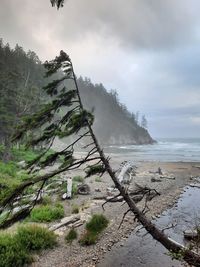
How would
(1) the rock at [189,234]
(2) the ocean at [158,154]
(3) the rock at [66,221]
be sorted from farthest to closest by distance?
(2) the ocean at [158,154]
(3) the rock at [66,221]
(1) the rock at [189,234]

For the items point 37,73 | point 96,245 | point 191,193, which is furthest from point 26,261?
point 37,73

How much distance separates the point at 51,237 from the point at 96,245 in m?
1.75

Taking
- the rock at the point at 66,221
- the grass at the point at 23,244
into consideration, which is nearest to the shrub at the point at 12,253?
the grass at the point at 23,244

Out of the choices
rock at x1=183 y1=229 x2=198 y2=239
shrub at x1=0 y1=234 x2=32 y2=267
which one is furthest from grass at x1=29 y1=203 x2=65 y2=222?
rock at x1=183 y1=229 x2=198 y2=239

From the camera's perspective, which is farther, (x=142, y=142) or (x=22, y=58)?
(x=142, y=142)

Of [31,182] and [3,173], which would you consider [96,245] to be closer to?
[31,182]

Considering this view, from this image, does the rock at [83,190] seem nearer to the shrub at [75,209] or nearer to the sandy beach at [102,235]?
the sandy beach at [102,235]

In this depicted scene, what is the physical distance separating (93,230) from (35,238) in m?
2.70

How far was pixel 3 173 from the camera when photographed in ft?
79.5

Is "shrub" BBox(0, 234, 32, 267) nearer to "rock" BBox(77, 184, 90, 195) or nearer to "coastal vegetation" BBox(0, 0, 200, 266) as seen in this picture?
"coastal vegetation" BBox(0, 0, 200, 266)

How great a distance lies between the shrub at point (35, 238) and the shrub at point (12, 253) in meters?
0.28

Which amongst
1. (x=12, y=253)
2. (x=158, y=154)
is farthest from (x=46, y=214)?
(x=158, y=154)

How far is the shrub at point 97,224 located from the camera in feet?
39.8

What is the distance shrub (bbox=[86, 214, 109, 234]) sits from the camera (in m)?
12.1
